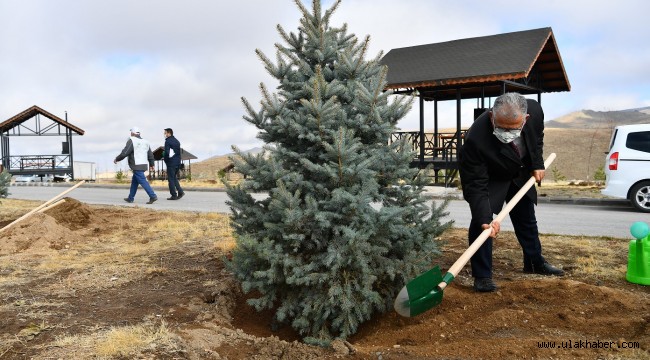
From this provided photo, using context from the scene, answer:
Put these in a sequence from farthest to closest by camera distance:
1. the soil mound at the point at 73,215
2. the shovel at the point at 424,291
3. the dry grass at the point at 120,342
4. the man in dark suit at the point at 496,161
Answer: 1. the soil mound at the point at 73,215
2. the man in dark suit at the point at 496,161
3. the shovel at the point at 424,291
4. the dry grass at the point at 120,342

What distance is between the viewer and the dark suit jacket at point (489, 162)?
13.9ft

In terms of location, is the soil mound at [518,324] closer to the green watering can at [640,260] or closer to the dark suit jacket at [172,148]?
the green watering can at [640,260]

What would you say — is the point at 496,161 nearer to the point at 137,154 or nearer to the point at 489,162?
the point at 489,162

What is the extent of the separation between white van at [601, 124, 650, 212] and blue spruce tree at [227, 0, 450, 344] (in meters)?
8.92

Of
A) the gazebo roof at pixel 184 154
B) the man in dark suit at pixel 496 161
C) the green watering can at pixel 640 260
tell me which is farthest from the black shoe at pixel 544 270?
the gazebo roof at pixel 184 154

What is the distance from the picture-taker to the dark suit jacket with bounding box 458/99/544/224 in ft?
13.9

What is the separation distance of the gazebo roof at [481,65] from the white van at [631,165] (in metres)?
5.14

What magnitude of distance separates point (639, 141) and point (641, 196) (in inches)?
47.3

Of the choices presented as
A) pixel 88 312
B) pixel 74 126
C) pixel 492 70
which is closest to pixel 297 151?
pixel 88 312

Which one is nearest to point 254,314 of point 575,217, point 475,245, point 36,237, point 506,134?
point 475,245

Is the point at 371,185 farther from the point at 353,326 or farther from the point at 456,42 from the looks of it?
the point at 456,42

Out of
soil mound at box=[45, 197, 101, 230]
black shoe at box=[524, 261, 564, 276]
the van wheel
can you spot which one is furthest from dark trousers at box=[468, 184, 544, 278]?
the van wheel

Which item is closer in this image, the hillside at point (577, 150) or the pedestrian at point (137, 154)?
the pedestrian at point (137, 154)

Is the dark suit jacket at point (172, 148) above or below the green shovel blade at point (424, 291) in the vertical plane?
above
